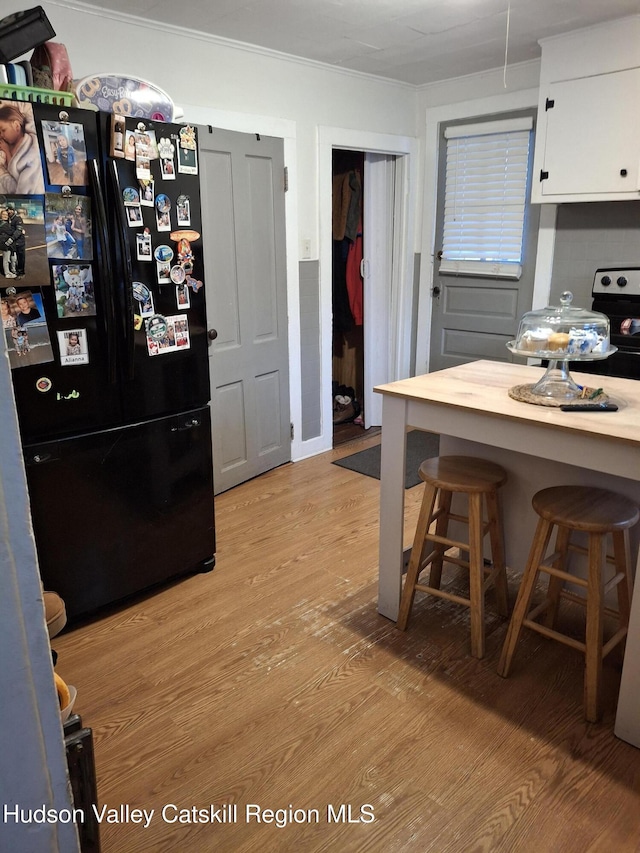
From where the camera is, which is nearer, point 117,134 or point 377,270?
point 117,134

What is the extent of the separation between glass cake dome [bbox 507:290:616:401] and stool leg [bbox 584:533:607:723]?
50cm

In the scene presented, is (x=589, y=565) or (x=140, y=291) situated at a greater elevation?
(x=140, y=291)

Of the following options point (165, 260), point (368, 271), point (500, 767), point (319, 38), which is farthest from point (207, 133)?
point (500, 767)

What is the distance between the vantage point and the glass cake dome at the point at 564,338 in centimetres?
195

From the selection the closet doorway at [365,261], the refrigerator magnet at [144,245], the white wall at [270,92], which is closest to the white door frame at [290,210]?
the white wall at [270,92]

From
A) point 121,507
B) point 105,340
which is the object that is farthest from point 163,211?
point 121,507

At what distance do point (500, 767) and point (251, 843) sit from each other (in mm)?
716

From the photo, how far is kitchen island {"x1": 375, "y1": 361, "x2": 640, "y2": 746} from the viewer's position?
179cm

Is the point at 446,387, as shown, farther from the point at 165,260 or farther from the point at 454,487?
the point at 165,260

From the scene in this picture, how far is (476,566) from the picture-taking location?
2.19 meters

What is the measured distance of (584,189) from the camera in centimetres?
344

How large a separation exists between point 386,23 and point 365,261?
1731 millimetres

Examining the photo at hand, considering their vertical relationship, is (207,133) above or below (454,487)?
above

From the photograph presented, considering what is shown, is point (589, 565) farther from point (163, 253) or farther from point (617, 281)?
point (617, 281)
